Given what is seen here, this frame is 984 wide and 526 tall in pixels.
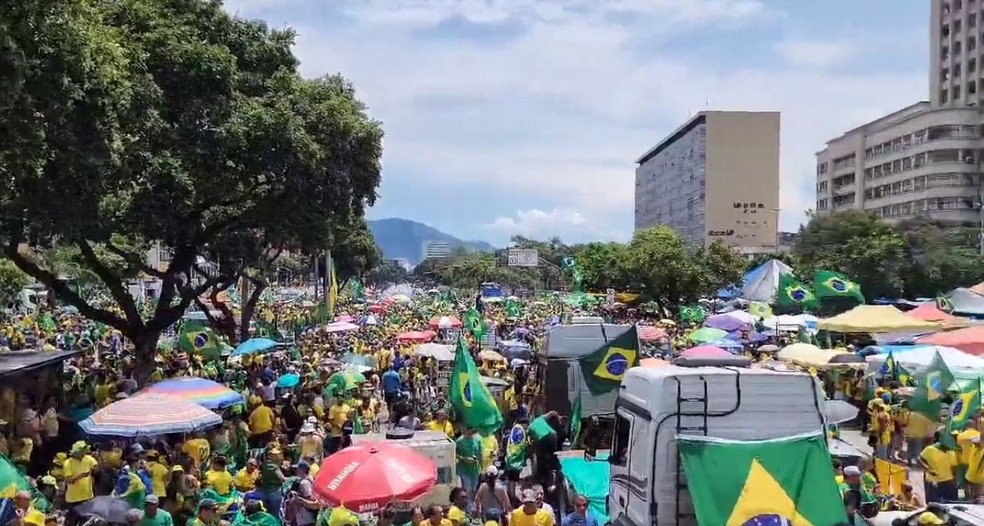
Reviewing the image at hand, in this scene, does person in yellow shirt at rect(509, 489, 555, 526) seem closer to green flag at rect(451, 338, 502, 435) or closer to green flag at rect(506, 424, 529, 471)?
green flag at rect(506, 424, 529, 471)

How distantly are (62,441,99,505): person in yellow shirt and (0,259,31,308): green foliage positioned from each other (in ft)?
114

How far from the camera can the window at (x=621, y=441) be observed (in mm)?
9153

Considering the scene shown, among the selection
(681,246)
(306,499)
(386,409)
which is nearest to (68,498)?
(306,499)

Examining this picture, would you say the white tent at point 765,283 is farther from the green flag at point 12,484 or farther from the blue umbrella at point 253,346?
the green flag at point 12,484

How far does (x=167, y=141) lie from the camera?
18219 mm

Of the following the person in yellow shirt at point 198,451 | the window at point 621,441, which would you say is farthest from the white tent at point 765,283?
the window at point 621,441

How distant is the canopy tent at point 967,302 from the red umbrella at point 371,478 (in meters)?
28.1

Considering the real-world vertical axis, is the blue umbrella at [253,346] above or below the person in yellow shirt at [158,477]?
above

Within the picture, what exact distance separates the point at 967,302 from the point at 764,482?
29043mm

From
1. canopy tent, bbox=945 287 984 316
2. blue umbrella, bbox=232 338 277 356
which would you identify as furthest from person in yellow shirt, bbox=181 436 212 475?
canopy tent, bbox=945 287 984 316

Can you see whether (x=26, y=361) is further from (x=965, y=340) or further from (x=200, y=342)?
(x=965, y=340)

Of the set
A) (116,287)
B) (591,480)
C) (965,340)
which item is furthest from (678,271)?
(591,480)

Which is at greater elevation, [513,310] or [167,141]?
[167,141]

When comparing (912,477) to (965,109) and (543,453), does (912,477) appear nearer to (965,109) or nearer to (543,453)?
(543,453)
